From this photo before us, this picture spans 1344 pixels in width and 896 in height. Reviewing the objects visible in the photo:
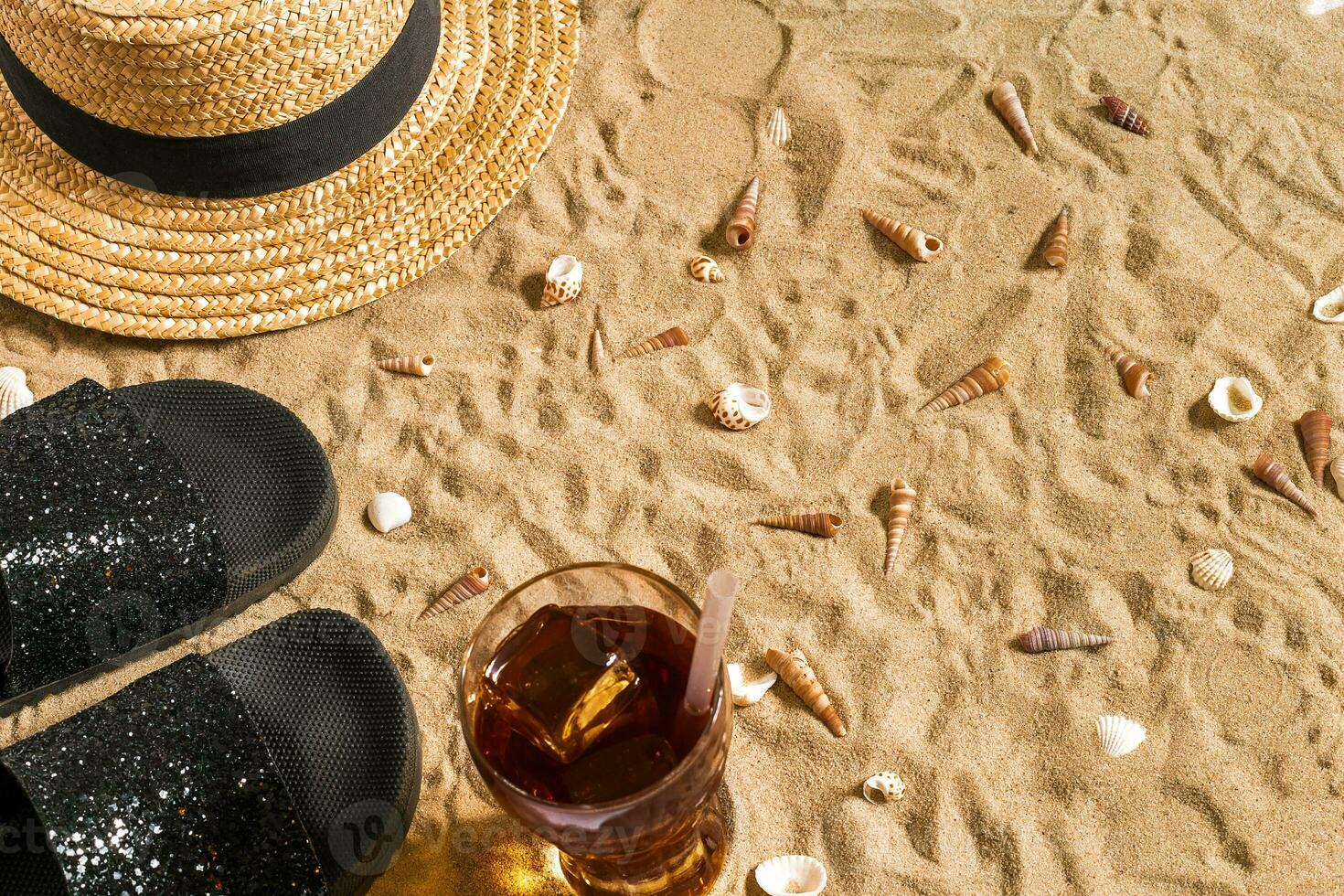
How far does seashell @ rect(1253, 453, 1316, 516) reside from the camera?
218 cm

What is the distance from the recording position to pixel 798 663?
1.99 metres

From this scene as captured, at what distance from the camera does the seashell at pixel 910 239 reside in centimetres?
251

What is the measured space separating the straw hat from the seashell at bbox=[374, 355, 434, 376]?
0.17 meters

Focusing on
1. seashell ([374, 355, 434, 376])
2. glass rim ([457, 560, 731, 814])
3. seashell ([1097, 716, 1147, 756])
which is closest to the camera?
glass rim ([457, 560, 731, 814])

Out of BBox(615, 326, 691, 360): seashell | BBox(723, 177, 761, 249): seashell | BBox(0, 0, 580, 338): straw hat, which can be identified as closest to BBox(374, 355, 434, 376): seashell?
BBox(0, 0, 580, 338): straw hat

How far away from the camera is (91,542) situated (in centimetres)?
191

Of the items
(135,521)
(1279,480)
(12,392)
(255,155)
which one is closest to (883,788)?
(1279,480)

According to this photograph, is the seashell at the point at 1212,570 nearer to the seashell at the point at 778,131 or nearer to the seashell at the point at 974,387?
the seashell at the point at 974,387

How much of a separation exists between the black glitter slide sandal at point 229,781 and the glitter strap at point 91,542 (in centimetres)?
19

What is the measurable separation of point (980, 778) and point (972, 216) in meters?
1.30

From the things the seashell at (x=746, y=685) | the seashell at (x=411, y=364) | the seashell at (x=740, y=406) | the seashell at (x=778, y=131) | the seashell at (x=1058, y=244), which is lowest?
the seashell at (x=746, y=685)

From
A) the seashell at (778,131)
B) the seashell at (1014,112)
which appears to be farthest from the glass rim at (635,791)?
the seashell at (1014,112)

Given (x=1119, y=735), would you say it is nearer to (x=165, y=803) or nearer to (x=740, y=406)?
(x=740, y=406)

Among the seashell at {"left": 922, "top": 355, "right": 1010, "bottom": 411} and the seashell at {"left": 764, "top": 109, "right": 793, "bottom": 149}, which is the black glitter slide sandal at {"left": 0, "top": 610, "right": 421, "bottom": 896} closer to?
the seashell at {"left": 922, "top": 355, "right": 1010, "bottom": 411}
